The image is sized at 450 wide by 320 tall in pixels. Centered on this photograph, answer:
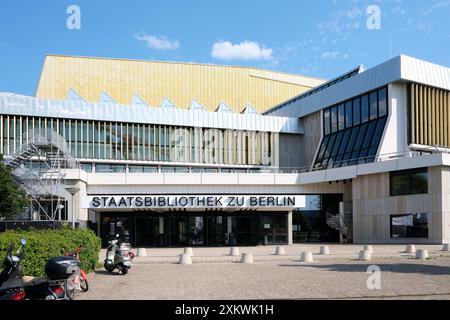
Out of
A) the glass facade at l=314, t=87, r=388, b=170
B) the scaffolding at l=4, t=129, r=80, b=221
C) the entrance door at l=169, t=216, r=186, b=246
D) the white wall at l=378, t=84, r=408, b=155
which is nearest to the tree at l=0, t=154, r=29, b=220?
the scaffolding at l=4, t=129, r=80, b=221

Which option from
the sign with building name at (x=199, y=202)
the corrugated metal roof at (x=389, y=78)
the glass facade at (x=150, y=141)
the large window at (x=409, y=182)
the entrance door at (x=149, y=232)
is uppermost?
the corrugated metal roof at (x=389, y=78)

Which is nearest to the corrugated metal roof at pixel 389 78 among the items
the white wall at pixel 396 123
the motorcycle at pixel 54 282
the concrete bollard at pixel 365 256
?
the white wall at pixel 396 123

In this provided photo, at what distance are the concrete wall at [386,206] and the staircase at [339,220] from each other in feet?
4.96

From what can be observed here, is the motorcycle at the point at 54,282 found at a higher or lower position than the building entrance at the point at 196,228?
higher

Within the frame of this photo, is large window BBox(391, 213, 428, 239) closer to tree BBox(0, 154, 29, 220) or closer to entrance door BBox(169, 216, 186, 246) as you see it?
entrance door BBox(169, 216, 186, 246)

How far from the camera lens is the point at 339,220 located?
43.6 meters

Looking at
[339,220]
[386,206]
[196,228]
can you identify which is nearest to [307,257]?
[386,206]

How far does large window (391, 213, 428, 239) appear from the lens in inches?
1401

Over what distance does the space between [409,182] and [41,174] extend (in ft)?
83.9

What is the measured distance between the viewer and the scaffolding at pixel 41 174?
106ft

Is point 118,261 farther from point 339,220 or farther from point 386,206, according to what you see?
point 339,220

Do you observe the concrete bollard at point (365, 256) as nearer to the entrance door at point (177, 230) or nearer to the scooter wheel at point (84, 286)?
the scooter wheel at point (84, 286)
